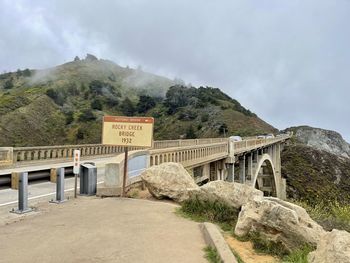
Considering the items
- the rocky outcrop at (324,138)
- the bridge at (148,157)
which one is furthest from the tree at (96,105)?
the bridge at (148,157)

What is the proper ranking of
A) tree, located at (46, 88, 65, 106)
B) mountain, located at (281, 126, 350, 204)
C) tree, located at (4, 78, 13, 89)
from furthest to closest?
tree, located at (4, 78, 13, 89), tree, located at (46, 88, 65, 106), mountain, located at (281, 126, 350, 204)

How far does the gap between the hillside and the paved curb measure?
66451 mm

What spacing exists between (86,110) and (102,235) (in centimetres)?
9568

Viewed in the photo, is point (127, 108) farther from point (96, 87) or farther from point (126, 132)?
point (126, 132)

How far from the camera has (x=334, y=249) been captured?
5.00 metres

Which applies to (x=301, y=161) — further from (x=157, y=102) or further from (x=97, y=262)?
(x=97, y=262)

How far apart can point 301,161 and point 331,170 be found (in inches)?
251

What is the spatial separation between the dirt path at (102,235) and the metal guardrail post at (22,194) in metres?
0.35

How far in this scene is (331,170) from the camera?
3433 inches

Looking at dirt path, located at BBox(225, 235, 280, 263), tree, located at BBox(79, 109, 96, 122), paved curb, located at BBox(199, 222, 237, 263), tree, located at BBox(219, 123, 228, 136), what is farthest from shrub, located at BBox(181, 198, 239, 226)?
tree, located at BBox(79, 109, 96, 122)

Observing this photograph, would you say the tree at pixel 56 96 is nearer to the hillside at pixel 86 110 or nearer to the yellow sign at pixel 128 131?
the hillside at pixel 86 110

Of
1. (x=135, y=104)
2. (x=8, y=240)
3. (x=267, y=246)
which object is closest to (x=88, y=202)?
(x=8, y=240)

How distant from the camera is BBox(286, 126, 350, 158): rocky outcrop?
427ft

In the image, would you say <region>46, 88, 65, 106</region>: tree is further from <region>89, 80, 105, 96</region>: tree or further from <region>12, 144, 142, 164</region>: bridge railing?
<region>12, 144, 142, 164</region>: bridge railing
